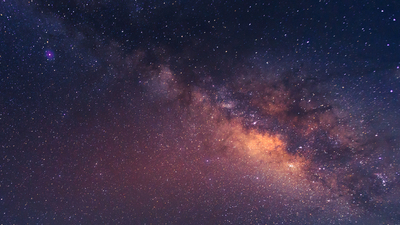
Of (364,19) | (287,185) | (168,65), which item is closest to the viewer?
(364,19)

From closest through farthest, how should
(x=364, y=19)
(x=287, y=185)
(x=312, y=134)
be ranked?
(x=364, y=19) < (x=312, y=134) < (x=287, y=185)

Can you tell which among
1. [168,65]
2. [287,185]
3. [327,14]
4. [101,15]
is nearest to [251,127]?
[287,185]

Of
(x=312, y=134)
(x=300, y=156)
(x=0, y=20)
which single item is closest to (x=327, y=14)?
(x=312, y=134)

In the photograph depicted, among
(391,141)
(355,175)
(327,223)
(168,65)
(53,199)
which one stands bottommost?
(53,199)

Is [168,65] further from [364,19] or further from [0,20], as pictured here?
[364,19]

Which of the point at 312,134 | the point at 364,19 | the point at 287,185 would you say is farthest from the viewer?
the point at 287,185

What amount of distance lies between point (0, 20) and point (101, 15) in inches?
61.0

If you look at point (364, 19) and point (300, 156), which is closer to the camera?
point (364, 19)

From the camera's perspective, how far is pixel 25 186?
2.88m

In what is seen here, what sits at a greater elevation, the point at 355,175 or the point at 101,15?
the point at 101,15

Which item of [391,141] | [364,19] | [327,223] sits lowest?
[327,223]

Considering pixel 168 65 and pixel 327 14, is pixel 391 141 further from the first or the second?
pixel 168 65

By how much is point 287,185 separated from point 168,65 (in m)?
3.21

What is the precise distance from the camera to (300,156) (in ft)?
9.78
